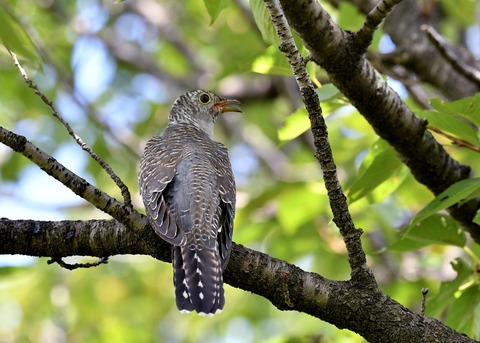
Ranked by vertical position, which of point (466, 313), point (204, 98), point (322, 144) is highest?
point (204, 98)

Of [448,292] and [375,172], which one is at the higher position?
[375,172]

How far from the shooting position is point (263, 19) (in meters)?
3.72

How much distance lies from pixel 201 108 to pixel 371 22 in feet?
12.5

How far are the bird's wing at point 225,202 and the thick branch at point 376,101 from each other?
97 centimetres

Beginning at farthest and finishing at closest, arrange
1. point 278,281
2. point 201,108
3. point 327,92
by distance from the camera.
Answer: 1. point 201,108
2. point 327,92
3. point 278,281

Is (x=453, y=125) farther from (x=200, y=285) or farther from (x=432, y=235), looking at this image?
(x=200, y=285)

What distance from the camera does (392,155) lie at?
444 centimetres

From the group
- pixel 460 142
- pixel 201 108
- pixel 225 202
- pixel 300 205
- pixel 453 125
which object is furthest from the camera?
pixel 201 108

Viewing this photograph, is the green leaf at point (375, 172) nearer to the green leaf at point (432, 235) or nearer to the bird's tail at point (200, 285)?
the green leaf at point (432, 235)

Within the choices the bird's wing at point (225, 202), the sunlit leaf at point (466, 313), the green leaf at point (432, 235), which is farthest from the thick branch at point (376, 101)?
the bird's wing at point (225, 202)

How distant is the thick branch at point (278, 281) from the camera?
12.3ft

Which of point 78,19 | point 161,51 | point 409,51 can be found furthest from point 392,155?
point 161,51

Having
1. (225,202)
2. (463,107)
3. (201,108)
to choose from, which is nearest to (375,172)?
(463,107)

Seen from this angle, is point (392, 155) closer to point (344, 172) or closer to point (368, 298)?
point (368, 298)
